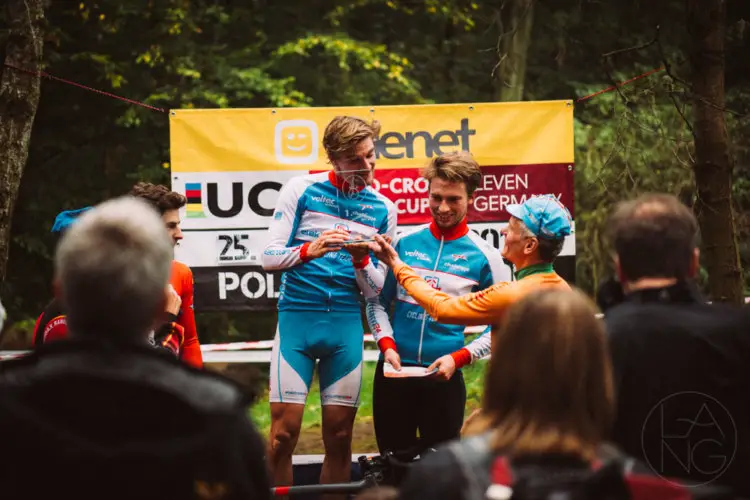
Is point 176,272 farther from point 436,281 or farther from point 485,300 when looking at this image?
point 485,300

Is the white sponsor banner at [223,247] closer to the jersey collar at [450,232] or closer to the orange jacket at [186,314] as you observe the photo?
the jersey collar at [450,232]

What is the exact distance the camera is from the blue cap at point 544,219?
13.9 feet

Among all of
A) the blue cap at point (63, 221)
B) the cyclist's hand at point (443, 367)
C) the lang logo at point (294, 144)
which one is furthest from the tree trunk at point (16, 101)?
the cyclist's hand at point (443, 367)

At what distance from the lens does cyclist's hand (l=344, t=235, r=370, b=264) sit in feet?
16.6

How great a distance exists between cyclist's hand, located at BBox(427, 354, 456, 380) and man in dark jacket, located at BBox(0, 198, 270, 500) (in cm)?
282

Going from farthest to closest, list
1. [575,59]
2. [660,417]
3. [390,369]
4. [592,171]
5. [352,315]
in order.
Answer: [575,59] → [592,171] → [352,315] → [390,369] → [660,417]

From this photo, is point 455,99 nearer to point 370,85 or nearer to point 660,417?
point 370,85

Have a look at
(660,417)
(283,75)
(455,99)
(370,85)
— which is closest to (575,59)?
(455,99)

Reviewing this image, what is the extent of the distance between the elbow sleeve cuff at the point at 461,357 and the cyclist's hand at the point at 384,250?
1.96 feet

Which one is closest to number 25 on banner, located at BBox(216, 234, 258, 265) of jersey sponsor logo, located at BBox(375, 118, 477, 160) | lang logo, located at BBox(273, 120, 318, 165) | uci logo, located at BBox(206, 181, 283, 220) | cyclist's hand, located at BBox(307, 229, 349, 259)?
uci logo, located at BBox(206, 181, 283, 220)

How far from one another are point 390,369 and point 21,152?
319cm

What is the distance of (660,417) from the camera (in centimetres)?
286

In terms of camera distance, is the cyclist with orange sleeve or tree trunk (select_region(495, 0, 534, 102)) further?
tree trunk (select_region(495, 0, 534, 102))

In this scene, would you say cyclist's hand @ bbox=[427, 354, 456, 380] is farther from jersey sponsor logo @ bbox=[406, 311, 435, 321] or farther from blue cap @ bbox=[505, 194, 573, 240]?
blue cap @ bbox=[505, 194, 573, 240]
